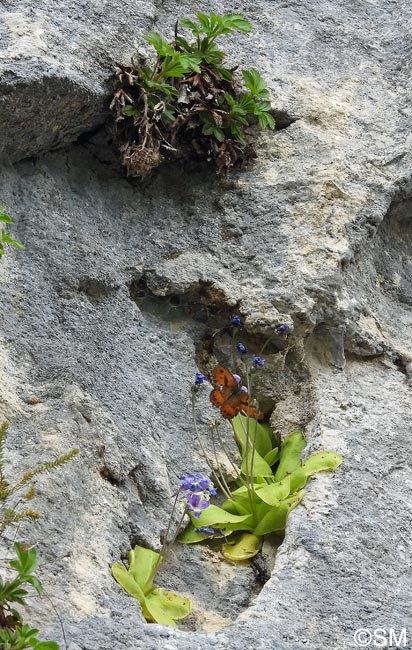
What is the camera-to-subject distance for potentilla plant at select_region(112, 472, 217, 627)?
2777 mm

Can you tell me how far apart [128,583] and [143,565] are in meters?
0.14

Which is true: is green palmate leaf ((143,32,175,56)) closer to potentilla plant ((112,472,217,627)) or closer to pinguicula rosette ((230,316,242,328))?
pinguicula rosette ((230,316,242,328))

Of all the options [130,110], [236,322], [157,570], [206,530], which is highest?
[130,110]

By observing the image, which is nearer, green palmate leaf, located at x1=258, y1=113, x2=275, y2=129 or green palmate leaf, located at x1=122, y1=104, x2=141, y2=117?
green palmate leaf, located at x1=122, y1=104, x2=141, y2=117

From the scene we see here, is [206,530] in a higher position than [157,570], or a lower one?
higher

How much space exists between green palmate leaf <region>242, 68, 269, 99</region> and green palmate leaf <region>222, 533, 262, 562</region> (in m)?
1.77

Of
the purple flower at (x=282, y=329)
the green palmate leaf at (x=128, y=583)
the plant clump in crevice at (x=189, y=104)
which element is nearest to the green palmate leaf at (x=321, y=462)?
the purple flower at (x=282, y=329)

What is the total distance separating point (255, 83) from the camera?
12.9 feet

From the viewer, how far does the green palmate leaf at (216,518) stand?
3.18 m

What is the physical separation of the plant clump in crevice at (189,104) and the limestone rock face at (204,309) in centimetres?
9

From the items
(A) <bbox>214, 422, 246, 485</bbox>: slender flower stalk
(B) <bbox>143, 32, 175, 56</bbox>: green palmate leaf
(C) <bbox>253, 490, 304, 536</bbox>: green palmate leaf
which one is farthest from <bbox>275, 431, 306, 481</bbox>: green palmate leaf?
(B) <bbox>143, 32, 175, 56</bbox>: green palmate leaf

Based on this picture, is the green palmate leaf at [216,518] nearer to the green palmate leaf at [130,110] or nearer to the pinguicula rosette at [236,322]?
the pinguicula rosette at [236,322]

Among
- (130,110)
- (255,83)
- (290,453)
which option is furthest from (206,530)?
(255,83)

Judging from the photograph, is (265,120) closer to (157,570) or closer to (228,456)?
(228,456)
